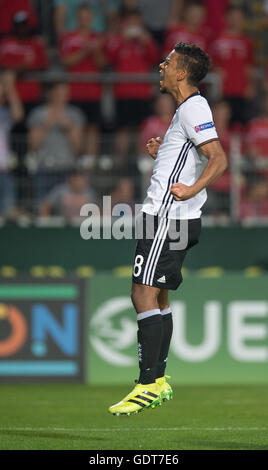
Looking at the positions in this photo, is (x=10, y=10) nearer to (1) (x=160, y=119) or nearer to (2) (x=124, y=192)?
(1) (x=160, y=119)

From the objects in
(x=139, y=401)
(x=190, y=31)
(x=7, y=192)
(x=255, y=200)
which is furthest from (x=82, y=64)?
(x=139, y=401)

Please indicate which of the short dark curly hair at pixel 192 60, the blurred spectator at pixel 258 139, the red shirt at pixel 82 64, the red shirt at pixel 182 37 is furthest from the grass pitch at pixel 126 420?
→ the red shirt at pixel 182 37

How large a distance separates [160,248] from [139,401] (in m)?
1.08

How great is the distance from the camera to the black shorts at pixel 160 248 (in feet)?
24.0

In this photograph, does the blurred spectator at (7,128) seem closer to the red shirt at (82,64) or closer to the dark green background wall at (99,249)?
the dark green background wall at (99,249)

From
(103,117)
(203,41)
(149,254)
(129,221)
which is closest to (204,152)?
(149,254)

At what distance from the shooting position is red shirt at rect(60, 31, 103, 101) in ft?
47.9

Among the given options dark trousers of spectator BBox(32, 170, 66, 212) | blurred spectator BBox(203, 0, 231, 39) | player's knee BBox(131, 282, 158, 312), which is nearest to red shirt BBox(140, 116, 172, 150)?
dark trousers of spectator BBox(32, 170, 66, 212)

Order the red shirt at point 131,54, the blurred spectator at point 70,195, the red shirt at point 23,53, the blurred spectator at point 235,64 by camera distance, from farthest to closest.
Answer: the blurred spectator at point 235,64
the red shirt at point 131,54
the red shirt at point 23,53
the blurred spectator at point 70,195

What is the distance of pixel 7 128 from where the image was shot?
1391cm

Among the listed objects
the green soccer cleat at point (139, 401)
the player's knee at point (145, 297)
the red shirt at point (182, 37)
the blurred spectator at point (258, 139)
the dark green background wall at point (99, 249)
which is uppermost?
the red shirt at point (182, 37)

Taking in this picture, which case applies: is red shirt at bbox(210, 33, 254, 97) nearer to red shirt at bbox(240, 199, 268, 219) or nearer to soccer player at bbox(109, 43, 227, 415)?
red shirt at bbox(240, 199, 268, 219)

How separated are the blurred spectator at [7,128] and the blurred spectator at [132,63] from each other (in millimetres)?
1448

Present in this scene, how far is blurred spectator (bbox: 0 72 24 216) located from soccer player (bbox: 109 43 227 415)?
229 inches
